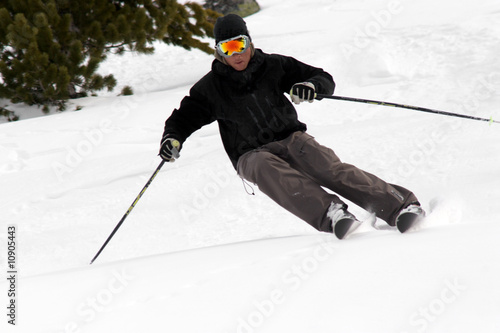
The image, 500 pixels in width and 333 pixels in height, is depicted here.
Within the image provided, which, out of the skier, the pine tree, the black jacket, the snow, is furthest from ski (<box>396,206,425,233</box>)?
the pine tree

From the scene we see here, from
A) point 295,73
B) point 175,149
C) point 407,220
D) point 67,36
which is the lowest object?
point 67,36

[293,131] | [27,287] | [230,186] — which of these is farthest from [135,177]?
[27,287]

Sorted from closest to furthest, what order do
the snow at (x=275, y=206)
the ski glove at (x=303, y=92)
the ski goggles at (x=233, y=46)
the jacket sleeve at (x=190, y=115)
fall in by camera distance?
the snow at (x=275, y=206)
the ski glove at (x=303, y=92)
the ski goggles at (x=233, y=46)
the jacket sleeve at (x=190, y=115)

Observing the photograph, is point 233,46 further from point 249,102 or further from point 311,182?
point 311,182

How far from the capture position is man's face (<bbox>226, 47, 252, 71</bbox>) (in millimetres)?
3094

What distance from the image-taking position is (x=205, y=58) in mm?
10898

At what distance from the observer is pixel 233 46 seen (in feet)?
10.1

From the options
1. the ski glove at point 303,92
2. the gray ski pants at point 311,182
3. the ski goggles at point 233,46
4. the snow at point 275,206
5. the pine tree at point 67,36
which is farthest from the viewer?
the pine tree at point 67,36

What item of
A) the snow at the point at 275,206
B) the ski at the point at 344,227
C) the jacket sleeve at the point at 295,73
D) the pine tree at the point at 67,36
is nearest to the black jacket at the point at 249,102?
the jacket sleeve at the point at 295,73

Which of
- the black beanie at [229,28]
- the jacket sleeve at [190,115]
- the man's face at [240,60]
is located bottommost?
the jacket sleeve at [190,115]

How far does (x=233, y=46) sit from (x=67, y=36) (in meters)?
5.49

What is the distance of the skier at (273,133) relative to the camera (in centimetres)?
279

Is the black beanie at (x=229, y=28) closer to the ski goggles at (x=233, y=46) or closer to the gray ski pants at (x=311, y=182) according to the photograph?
the ski goggles at (x=233, y=46)

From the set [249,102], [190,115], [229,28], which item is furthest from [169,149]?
[229,28]
